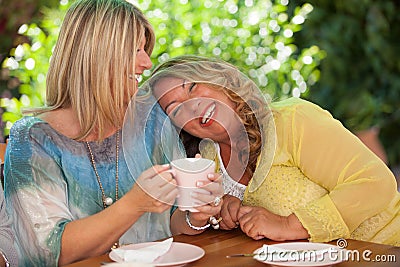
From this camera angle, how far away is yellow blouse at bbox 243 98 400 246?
1.97 meters

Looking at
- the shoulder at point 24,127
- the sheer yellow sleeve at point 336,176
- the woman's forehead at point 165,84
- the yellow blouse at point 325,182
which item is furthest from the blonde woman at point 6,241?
the sheer yellow sleeve at point 336,176

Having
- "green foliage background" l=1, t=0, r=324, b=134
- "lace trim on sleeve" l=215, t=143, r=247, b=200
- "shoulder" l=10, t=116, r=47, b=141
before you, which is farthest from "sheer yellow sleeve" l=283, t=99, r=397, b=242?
"green foliage background" l=1, t=0, r=324, b=134

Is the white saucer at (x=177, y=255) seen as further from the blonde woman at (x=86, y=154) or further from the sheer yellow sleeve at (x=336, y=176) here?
the sheer yellow sleeve at (x=336, y=176)

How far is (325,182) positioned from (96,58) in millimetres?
707

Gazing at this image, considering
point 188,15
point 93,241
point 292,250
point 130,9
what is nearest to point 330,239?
point 292,250

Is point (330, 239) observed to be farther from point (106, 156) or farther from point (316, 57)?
point (316, 57)

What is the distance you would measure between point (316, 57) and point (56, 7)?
1.48 m

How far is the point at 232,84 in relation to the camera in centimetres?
207

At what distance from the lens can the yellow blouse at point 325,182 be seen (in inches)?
77.5

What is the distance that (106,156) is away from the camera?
7.09 ft

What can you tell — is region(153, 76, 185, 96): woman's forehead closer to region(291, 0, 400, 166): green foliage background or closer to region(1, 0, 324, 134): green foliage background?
region(1, 0, 324, 134): green foliage background

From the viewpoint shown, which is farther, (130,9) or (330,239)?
(130,9)

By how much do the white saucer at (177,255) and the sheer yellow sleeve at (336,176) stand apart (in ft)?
1.00

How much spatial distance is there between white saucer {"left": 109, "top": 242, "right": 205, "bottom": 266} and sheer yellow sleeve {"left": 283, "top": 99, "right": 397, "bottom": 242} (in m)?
0.31
